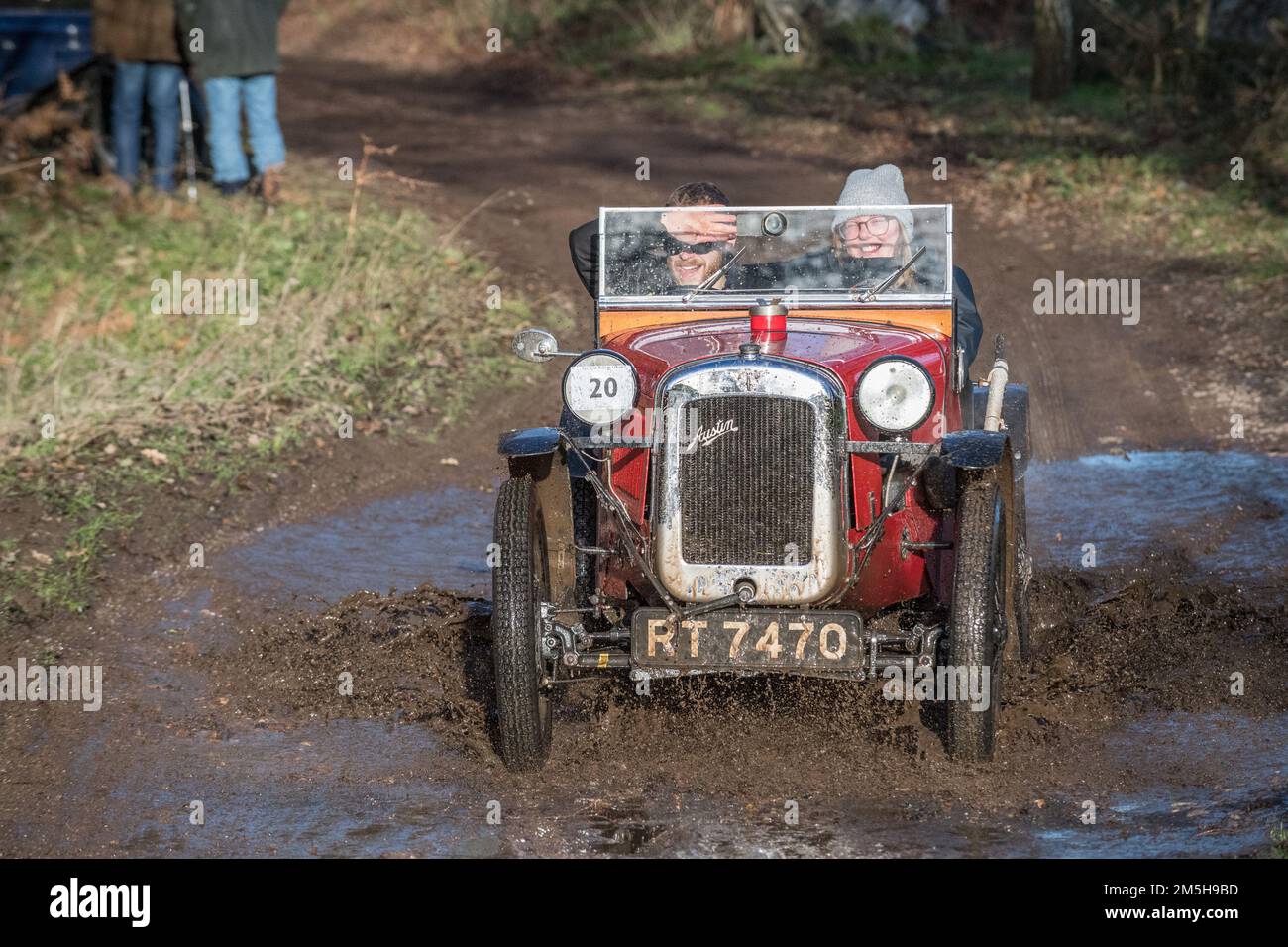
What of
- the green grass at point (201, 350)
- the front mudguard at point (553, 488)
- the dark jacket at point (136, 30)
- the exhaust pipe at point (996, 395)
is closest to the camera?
the front mudguard at point (553, 488)

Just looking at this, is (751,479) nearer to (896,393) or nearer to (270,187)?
(896,393)

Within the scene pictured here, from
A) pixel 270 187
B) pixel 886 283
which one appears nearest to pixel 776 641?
pixel 886 283

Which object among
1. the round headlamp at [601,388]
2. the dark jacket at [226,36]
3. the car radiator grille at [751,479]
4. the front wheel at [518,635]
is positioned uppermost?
the dark jacket at [226,36]

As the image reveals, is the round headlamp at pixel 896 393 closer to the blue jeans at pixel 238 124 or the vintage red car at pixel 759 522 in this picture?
the vintage red car at pixel 759 522

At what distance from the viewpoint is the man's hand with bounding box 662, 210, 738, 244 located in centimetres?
614

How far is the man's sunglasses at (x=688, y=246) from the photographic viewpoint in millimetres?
6164

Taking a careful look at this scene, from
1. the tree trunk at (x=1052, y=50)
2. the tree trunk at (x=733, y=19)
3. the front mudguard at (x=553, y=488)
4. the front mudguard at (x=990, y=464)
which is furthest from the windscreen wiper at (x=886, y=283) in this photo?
the tree trunk at (x=733, y=19)

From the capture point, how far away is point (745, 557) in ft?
16.9

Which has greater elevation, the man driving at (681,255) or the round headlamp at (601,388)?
the man driving at (681,255)

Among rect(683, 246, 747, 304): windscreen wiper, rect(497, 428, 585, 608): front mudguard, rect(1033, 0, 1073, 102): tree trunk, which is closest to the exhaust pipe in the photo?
rect(683, 246, 747, 304): windscreen wiper

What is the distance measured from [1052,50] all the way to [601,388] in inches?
453

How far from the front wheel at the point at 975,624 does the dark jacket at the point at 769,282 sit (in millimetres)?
1096
